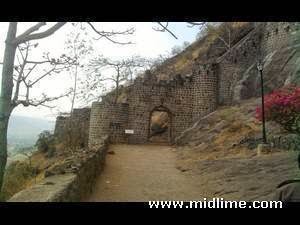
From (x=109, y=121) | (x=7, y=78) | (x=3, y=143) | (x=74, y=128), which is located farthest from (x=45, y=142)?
(x=7, y=78)

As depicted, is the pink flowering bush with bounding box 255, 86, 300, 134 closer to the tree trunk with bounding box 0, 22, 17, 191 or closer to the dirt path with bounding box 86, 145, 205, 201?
the dirt path with bounding box 86, 145, 205, 201

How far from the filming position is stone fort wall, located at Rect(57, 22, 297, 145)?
23.1 meters

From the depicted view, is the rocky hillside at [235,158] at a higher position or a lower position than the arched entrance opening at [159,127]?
lower

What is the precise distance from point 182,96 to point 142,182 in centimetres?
1424

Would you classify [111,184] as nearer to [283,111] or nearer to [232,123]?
[283,111]

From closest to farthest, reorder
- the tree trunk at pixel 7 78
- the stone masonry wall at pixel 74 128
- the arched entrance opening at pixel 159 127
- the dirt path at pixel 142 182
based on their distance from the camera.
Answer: the dirt path at pixel 142 182, the tree trunk at pixel 7 78, the stone masonry wall at pixel 74 128, the arched entrance opening at pixel 159 127

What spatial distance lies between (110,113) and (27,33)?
13152 mm

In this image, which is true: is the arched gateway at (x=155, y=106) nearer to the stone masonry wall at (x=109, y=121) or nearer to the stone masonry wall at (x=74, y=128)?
the stone masonry wall at (x=109, y=121)

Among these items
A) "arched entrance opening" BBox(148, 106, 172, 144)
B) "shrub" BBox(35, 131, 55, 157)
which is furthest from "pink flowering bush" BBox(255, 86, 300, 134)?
"shrub" BBox(35, 131, 55, 157)

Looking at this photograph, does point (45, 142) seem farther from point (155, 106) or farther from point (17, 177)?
point (17, 177)

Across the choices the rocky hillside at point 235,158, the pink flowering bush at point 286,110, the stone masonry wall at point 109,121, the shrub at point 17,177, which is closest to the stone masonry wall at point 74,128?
the stone masonry wall at point 109,121

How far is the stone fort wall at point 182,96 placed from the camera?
23.1 meters

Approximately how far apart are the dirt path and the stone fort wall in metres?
8.18

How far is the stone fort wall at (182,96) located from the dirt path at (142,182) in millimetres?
8179
